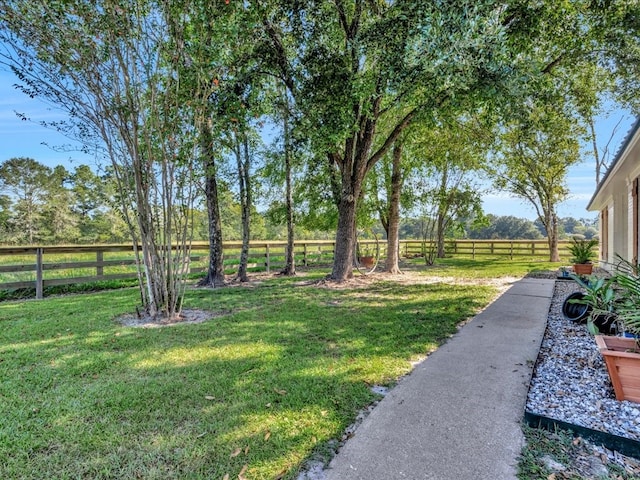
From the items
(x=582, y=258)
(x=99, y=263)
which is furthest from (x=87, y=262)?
(x=582, y=258)

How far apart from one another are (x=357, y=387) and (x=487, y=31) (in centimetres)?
470

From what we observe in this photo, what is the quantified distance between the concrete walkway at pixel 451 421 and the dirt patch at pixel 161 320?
3128 millimetres

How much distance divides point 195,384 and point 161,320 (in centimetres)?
229

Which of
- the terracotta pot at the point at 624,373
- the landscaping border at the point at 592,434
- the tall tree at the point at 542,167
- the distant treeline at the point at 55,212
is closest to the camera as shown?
the landscaping border at the point at 592,434

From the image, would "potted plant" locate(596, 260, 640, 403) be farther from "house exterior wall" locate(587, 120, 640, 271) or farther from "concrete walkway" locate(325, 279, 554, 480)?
"house exterior wall" locate(587, 120, 640, 271)

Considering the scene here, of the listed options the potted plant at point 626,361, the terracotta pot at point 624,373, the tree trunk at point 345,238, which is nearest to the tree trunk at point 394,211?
the tree trunk at point 345,238

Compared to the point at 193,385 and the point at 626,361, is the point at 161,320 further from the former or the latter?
the point at 626,361

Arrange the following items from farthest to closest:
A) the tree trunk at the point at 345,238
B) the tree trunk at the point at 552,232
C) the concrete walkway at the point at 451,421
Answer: the tree trunk at the point at 552,232 < the tree trunk at the point at 345,238 < the concrete walkway at the point at 451,421

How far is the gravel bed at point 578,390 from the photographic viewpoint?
1974 mm

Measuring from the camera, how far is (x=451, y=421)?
2.05 metres

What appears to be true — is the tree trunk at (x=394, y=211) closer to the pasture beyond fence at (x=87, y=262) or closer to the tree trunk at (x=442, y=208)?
the pasture beyond fence at (x=87, y=262)

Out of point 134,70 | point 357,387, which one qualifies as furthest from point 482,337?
point 134,70

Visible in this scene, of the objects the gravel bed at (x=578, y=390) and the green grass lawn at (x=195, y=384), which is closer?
the green grass lawn at (x=195, y=384)

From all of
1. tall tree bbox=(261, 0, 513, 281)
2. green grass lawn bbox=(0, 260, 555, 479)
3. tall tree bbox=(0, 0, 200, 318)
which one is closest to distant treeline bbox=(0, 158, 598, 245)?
tall tree bbox=(261, 0, 513, 281)
